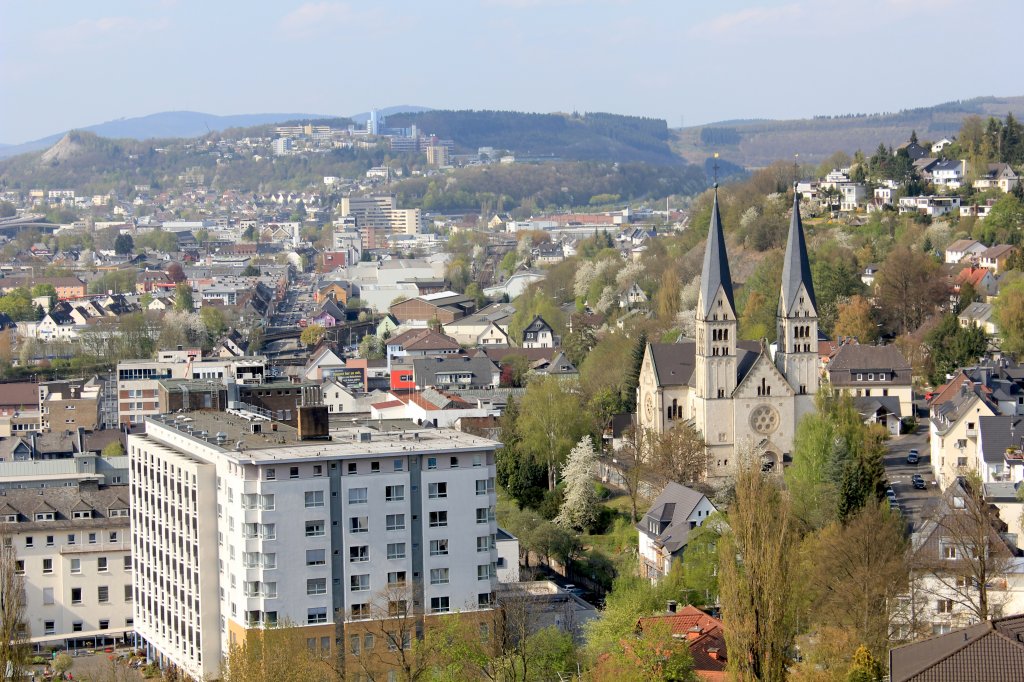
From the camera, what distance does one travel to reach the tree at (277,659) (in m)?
27.5

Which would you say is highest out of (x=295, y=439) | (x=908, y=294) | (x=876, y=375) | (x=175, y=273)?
(x=295, y=439)

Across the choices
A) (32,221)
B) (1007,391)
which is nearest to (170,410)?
(1007,391)

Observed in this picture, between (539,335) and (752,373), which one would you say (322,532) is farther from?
(539,335)

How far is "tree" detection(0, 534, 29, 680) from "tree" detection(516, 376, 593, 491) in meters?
19.5

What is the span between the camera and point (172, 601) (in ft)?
115

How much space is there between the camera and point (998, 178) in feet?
277

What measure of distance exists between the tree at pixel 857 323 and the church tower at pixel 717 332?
12085mm

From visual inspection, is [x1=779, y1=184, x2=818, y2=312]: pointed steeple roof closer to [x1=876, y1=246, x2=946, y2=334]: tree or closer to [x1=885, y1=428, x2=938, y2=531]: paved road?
[x1=885, y1=428, x2=938, y2=531]: paved road

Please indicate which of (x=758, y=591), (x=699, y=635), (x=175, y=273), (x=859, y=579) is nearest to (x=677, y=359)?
(x=859, y=579)

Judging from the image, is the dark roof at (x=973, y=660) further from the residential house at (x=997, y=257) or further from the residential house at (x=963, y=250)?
the residential house at (x=963, y=250)

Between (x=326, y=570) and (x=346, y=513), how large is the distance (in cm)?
101

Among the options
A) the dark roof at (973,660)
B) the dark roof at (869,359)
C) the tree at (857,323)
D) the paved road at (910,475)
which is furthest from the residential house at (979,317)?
the dark roof at (973,660)

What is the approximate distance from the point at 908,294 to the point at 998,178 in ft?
72.4

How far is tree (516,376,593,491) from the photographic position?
51531 mm
